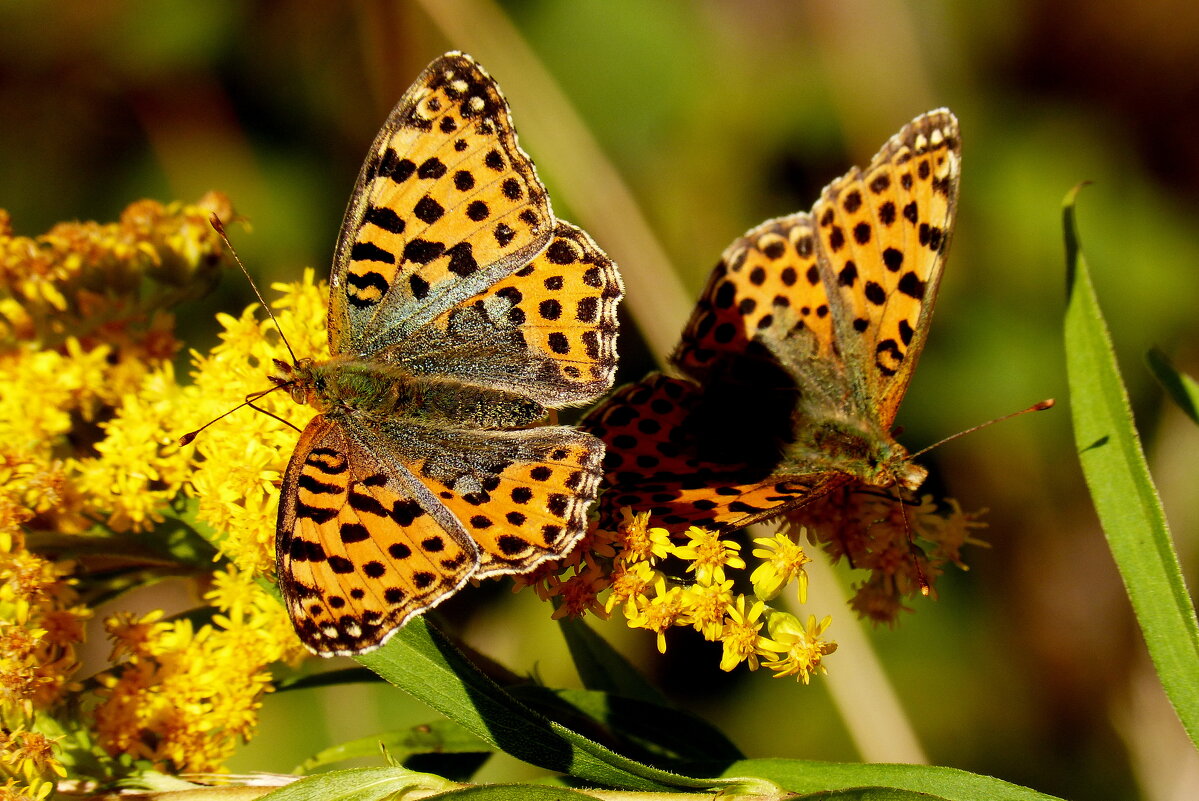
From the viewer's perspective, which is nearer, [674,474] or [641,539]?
[641,539]

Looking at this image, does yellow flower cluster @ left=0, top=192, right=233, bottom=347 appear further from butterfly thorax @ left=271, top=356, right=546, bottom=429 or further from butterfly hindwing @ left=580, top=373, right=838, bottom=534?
butterfly hindwing @ left=580, top=373, right=838, bottom=534

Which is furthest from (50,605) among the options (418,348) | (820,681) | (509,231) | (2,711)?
(820,681)

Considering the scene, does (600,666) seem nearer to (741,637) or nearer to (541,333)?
(741,637)

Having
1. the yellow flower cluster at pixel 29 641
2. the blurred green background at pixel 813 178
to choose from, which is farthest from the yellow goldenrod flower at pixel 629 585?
the blurred green background at pixel 813 178

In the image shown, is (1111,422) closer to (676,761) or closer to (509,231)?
(676,761)

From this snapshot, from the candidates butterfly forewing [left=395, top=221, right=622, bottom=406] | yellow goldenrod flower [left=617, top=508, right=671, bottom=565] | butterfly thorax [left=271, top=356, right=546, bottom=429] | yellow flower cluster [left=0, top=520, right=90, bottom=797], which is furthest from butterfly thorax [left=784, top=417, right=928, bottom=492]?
yellow flower cluster [left=0, top=520, right=90, bottom=797]

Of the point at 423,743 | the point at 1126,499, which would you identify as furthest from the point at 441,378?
→ the point at 1126,499
